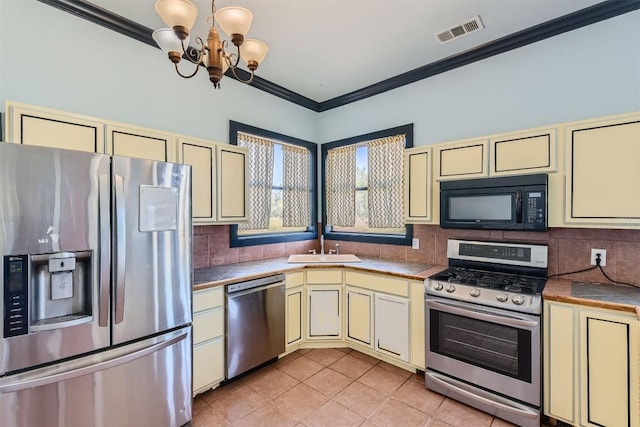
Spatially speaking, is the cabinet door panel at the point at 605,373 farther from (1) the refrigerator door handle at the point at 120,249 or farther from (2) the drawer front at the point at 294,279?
(1) the refrigerator door handle at the point at 120,249

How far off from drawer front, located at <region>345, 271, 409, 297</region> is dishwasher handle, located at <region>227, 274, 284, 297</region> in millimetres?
714

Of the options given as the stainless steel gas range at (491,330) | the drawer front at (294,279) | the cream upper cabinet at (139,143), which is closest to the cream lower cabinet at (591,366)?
the stainless steel gas range at (491,330)

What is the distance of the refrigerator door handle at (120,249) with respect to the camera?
1.64 m

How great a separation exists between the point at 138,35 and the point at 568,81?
3.49 meters

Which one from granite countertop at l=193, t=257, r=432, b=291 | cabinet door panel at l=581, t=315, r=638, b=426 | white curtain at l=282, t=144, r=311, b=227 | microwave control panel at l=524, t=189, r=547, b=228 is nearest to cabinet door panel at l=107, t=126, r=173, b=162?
granite countertop at l=193, t=257, r=432, b=291

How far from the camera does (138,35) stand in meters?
2.41

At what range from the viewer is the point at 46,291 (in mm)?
1470

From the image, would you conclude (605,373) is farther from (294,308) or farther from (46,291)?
(46,291)

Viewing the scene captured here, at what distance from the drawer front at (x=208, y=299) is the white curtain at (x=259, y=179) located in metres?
0.99

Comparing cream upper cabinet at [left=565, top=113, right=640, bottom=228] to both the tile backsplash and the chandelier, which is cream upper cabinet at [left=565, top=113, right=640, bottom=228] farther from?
the chandelier

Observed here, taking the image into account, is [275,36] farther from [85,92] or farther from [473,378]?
[473,378]

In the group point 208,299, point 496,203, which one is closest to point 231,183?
point 208,299

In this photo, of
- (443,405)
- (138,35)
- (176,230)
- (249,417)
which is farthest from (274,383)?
(138,35)

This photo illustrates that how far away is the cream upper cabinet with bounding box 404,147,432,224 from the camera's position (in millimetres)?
2797
